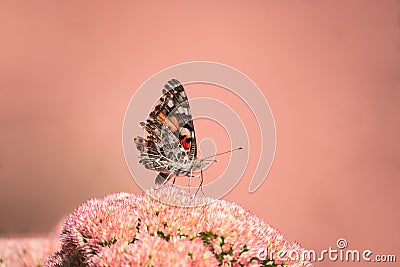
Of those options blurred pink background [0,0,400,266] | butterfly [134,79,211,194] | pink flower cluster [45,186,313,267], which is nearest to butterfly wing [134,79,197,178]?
butterfly [134,79,211,194]

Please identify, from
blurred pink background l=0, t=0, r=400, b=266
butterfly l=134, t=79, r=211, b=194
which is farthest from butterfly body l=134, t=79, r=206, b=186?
blurred pink background l=0, t=0, r=400, b=266

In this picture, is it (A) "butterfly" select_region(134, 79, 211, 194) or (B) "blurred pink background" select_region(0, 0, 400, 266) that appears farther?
(B) "blurred pink background" select_region(0, 0, 400, 266)

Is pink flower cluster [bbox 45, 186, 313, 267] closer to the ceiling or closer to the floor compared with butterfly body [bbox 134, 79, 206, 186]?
closer to the floor

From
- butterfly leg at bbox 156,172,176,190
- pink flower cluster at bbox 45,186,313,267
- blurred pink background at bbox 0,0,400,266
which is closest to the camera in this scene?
pink flower cluster at bbox 45,186,313,267

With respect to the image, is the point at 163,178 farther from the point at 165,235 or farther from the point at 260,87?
the point at 260,87

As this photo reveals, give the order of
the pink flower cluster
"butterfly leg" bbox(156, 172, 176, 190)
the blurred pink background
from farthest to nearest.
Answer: the blurred pink background → "butterfly leg" bbox(156, 172, 176, 190) → the pink flower cluster

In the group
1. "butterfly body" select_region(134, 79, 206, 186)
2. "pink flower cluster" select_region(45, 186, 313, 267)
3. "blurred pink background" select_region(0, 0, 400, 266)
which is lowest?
"pink flower cluster" select_region(45, 186, 313, 267)

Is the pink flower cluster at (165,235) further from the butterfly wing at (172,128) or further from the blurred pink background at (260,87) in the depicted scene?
the blurred pink background at (260,87)

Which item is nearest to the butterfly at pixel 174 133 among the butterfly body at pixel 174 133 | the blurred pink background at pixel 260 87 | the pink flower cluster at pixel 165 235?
the butterfly body at pixel 174 133

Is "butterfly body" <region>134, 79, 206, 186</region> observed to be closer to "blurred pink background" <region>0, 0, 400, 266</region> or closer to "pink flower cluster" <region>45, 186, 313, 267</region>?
"pink flower cluster" <region>45, 186, 313, 267</region>
